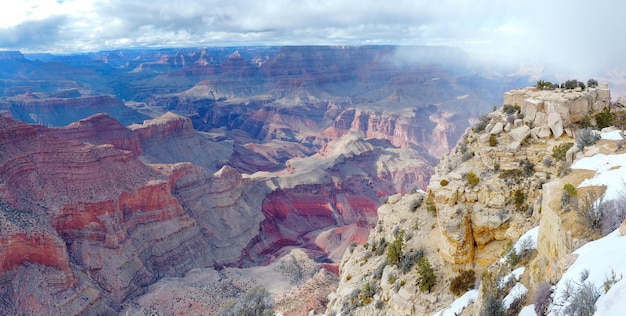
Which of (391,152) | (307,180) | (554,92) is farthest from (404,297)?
(391,152)

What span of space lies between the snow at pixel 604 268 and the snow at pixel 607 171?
8.27 ft

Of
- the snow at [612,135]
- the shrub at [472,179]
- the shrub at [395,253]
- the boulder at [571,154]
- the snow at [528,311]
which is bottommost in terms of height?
the shrub at [395,253]

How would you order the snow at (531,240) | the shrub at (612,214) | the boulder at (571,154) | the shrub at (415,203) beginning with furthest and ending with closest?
the shrub at (415,203)
the boulder at (571,154)
the snow at (531,240)
the shrub at (612,214)

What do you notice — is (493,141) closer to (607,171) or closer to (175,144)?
(607,171)

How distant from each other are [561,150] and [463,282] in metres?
6.94

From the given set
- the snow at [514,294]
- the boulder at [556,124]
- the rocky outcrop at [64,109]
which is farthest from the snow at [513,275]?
the rocky outcrop at [64,109]

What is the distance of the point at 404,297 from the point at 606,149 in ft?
31.3

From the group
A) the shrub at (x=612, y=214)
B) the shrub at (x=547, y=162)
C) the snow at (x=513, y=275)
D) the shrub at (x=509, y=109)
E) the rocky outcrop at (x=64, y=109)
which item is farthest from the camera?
the rocky outcrop at (x=64, y=109)

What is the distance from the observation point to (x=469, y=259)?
59.3ft

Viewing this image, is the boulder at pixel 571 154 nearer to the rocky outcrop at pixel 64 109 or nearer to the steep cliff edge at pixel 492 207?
the steep cliff edge at pixel 492 207

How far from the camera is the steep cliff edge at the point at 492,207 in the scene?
15.4 metres

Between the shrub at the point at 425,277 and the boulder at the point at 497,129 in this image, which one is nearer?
the shrub at the point at 425,277

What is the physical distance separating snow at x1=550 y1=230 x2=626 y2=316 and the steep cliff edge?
7.87 ft

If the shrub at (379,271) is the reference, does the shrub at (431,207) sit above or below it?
above
